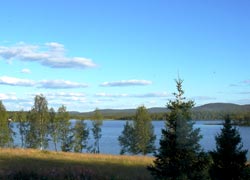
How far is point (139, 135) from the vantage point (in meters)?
66.4

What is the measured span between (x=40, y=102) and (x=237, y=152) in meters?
63.7

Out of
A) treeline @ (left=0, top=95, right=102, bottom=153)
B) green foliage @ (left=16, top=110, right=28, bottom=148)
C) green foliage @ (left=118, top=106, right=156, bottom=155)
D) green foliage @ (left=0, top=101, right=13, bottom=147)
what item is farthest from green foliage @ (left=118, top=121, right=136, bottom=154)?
green foliage @ (left=16, top=110, right=28, bottom=148)

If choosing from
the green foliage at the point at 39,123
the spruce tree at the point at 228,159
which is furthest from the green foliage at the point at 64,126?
the spruce tree at the point at 228,159

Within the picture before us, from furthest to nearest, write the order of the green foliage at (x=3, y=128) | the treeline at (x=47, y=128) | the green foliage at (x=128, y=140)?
the treeline at (x=47, y=128), the green foliage at (x=3, y=128), the green foliage at (x=128, y=140)

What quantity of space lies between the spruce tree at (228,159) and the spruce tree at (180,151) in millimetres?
1628

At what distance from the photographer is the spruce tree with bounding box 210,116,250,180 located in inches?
593

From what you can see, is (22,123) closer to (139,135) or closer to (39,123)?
(39,123)

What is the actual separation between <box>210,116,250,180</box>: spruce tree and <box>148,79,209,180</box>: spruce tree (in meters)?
1.63

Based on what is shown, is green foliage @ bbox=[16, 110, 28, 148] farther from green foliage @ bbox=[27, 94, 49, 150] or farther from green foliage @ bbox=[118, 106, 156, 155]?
green foliage @ bbox=[118, 106, 156, 155]

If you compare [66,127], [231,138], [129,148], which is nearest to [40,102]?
[66,127]

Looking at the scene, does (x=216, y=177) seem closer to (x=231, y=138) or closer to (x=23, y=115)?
(x=231, y=138)

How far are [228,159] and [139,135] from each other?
51.4 meters

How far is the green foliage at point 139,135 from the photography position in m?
66.0

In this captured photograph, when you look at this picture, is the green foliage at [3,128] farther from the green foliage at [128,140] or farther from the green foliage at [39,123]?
the green foliage at [128,140]
